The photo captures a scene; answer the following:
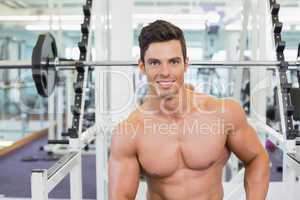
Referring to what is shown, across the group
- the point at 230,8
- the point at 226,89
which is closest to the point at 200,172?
the point at 226,89

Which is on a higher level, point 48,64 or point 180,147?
point 48,64

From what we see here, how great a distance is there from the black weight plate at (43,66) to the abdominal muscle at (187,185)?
104cm

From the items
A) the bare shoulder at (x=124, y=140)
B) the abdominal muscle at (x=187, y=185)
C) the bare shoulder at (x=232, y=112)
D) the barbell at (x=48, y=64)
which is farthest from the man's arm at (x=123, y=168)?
the barbell at (x=48, y=64)

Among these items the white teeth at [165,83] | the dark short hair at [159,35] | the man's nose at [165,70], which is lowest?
the white teeth at [165,83]

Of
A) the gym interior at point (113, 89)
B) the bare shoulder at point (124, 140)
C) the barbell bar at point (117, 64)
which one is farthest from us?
the barbell bar at point (117, 64)

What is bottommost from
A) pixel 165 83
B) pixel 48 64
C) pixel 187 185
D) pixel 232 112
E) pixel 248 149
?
pixel 187 185

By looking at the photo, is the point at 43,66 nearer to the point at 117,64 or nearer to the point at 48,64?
the point at 48,64

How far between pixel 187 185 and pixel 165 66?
1.75ft

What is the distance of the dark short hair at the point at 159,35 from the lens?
141cm

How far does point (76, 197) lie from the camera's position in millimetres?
2002

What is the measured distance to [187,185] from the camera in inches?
61.1

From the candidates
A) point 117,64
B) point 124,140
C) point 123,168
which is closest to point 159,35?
point 124,140

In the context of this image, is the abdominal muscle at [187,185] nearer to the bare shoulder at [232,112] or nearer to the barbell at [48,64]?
the bare shoulder at [232,112]

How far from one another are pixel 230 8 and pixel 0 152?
4.67m
